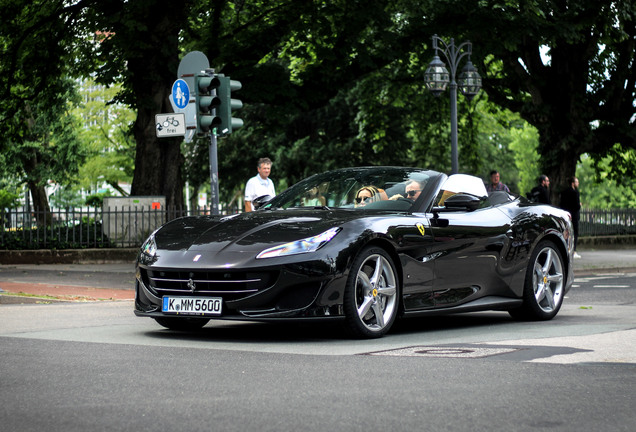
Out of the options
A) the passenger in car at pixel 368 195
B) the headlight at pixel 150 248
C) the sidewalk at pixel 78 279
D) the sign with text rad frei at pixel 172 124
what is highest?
the sign with text rad frei at pixel 172 124

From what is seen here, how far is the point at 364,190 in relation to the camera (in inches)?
364

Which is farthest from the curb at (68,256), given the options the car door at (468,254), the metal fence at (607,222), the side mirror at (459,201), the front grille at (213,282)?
the metal fence at (607,222)

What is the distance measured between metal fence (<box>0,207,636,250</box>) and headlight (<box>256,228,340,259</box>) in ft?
45.2

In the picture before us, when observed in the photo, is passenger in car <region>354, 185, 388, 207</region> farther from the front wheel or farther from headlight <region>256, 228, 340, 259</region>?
headlight <region>256, 228, 340, 259</region>

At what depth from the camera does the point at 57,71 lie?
24.3 metres

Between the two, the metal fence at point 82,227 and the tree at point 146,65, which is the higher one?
the tree at point 146,65

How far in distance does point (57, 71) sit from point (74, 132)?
2256 cm

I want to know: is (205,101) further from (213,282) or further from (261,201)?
(213,282)

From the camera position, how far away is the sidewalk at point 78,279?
1332 cm

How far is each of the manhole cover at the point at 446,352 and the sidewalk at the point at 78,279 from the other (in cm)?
629

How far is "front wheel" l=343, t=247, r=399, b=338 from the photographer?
8094mm

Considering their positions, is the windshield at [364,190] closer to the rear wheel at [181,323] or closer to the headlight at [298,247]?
the headlight at [298,247]

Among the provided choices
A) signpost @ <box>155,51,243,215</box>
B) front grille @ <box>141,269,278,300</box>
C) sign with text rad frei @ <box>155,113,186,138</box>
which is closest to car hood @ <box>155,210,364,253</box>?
front grille @ <box>141,269,278,300</box>

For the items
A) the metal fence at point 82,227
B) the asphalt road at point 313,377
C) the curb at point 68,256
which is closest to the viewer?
the asphalt road at point 313,377
